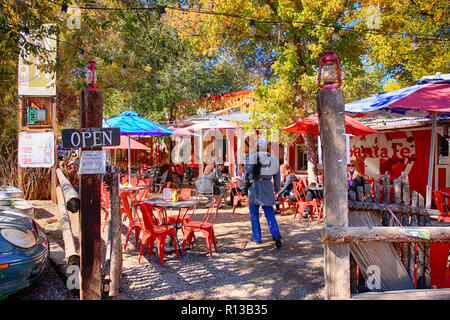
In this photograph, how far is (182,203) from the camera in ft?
17.1

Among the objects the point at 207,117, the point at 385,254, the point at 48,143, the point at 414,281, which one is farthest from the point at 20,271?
the point at 207,117

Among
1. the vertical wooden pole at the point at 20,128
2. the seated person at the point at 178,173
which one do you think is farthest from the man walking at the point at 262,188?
the seated person at the point at 178,173

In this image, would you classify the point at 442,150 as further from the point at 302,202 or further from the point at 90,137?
the point at 90,137

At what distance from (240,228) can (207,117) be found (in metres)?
8.52

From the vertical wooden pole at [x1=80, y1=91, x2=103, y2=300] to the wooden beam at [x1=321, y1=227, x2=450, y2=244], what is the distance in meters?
2.33

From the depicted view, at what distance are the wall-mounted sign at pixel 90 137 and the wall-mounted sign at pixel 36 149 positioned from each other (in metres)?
6.39

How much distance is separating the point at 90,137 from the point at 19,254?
1.44 meters

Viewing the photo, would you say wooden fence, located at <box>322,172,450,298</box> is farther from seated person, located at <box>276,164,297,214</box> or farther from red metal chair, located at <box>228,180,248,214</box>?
red metal chair, located at <box>228,180,248,214</box>

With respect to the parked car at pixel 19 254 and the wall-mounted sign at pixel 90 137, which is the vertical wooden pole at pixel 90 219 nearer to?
the wall-mounted sign at pixel 90 137

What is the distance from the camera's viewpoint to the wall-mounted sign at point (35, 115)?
29.4 ft

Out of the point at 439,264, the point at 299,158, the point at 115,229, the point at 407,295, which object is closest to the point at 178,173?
the point at 299,158

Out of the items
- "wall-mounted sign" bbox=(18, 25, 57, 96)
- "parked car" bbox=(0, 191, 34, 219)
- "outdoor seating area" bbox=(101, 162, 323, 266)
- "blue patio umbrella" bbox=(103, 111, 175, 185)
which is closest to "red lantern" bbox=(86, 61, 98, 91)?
"outdoor seating area" bbox=(101, 162, 323, 266)

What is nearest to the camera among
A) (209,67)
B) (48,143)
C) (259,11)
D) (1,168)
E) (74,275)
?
(74,275)
